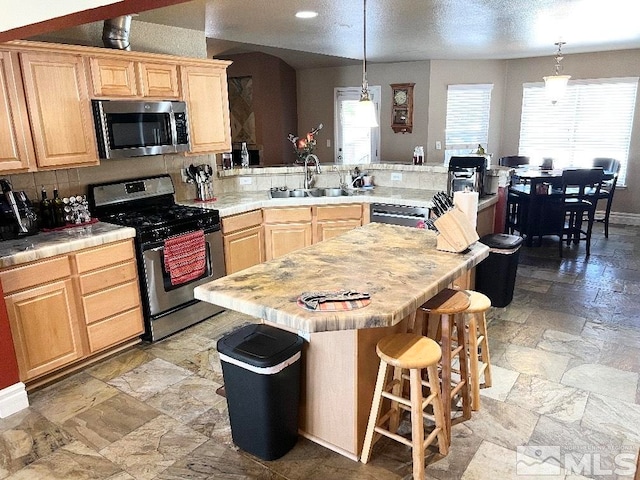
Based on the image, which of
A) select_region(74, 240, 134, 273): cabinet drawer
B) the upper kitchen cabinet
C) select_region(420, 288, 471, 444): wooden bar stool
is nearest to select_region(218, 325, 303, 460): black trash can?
select_region(420, 288, 471, 444): wooden bar stool

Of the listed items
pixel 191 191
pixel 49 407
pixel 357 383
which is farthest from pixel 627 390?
pixel 191 191

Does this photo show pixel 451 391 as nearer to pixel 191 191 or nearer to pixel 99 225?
pixel 99 225

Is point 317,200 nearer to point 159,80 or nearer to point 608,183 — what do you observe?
point 159,80

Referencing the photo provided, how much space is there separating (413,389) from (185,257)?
2.19 m

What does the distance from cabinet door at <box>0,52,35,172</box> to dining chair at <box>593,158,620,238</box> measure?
5829 millimetres

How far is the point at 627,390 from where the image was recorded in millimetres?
2816

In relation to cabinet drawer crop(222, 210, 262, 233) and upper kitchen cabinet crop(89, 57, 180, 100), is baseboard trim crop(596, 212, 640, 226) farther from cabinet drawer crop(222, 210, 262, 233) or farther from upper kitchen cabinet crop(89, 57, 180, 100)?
upper kitchen cabinet crop(89, 57, 180, 100)

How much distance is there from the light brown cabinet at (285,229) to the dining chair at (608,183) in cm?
369

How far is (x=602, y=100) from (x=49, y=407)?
7499 mm

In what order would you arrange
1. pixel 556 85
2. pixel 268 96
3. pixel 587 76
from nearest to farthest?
pixel 556 85
pixel 587 76
pixel 268 96

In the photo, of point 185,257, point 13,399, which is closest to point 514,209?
point 185,257

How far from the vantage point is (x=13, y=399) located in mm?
2760

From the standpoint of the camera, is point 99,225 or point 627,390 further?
point 99,225

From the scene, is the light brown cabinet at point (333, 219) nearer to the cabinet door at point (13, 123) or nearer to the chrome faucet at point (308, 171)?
the chrome faucet at point (308, 171)
